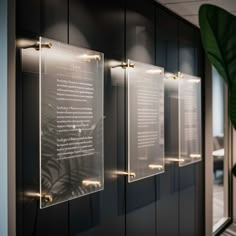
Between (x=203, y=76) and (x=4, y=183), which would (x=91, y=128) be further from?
(x=203, y=76)

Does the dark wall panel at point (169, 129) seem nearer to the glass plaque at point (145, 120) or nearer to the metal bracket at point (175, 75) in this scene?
the metal bracket at point (175, 75)

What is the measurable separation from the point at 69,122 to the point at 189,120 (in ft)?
8.00

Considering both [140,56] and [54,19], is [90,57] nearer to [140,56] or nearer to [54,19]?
[54,19]

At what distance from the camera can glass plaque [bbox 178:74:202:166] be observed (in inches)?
187

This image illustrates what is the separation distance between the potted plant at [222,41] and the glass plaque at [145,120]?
9.27ft

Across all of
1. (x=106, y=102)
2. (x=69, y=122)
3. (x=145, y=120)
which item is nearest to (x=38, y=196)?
(x=69, y=122)

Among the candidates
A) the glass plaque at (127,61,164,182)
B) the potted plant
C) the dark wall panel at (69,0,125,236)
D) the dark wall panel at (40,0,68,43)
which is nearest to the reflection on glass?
the glass plaque at (127,61,164,182)

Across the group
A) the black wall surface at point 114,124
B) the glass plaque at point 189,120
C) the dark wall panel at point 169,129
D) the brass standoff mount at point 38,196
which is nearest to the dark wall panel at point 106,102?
the black wall surface at point 114,124

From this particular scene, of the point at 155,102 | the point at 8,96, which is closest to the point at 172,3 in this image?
the point at 155,102

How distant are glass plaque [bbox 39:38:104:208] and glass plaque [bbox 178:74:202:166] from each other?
5.73 ft

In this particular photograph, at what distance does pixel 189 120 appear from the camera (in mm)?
4969

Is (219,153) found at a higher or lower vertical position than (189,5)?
lower

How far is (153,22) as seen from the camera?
418 centimetres

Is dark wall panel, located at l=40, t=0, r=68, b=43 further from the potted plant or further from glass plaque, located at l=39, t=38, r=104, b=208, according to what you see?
the potted plant
